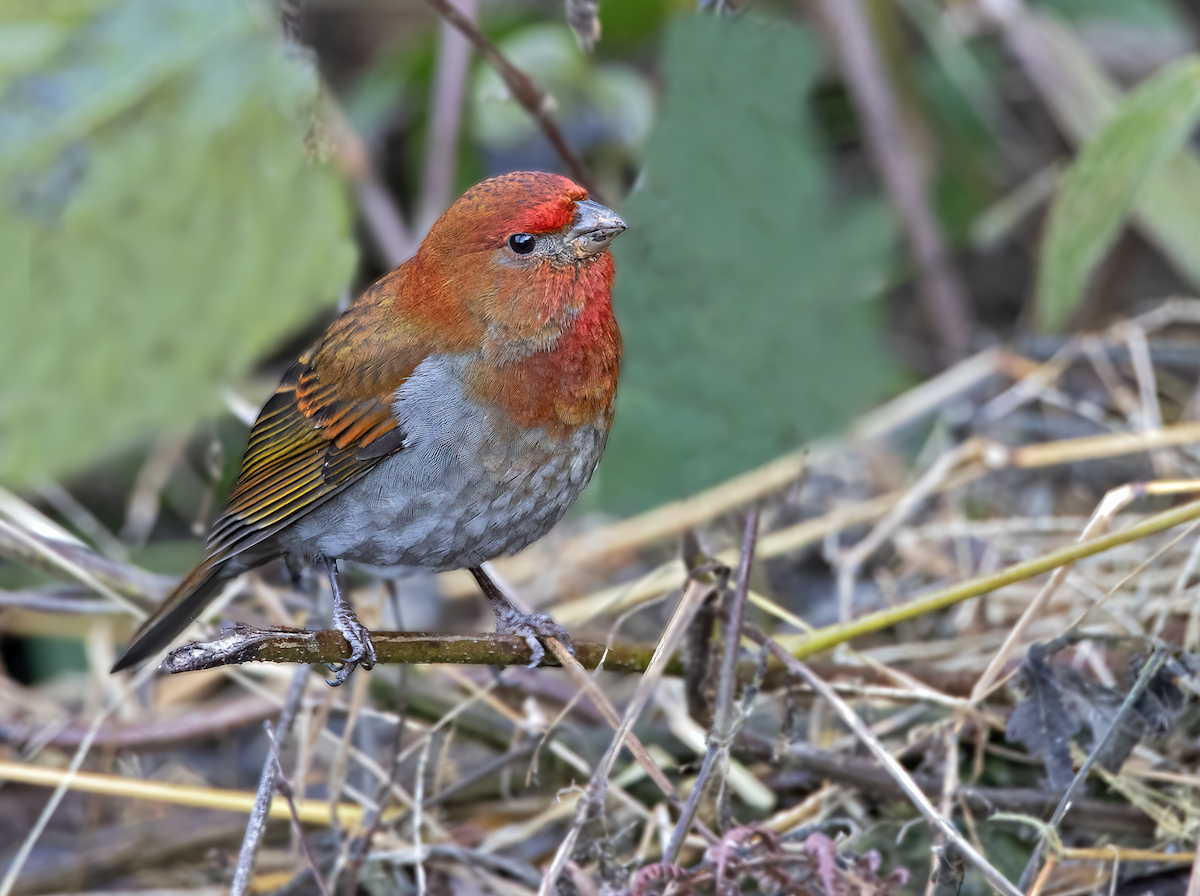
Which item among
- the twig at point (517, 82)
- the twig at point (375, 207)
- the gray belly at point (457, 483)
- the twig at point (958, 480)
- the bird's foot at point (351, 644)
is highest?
the twig at point (517, 82)

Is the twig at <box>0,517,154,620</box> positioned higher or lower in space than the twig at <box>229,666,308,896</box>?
higher

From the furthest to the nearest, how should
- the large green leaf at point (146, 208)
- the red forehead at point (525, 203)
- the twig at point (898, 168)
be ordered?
the twig at point (898, 168), the large green leaf at point (146, 208), the red forehead at point (525, 203)

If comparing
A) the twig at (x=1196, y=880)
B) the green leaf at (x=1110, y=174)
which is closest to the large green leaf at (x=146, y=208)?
the green leaf at (x=1110, y=174)

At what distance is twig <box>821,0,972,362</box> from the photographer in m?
5.25

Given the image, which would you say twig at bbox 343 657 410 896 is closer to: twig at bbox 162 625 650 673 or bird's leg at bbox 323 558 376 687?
bird's leg at bbox 323 558 376 687

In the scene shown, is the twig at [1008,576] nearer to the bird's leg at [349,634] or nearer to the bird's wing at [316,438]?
the bird's leg at [349,634]

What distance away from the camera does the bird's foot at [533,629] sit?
8.49 ft

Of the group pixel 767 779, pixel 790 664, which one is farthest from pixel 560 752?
pixel 790 664

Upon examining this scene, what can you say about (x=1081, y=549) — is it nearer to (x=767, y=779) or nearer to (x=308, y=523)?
(x=767, y=779)

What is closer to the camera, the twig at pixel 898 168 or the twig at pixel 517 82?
the twig at pixel 517 82

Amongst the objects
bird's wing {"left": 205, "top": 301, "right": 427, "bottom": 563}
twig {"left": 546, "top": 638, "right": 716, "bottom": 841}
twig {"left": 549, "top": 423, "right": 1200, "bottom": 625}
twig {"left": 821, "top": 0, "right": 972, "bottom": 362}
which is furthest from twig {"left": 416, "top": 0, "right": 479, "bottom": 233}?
twig {"left": 546, "top": 638, "right": 716, "bottom": 841}

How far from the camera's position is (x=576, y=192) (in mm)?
2693

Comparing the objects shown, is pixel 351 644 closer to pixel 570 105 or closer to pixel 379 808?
pixel 379 808

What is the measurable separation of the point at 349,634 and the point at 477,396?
57 centimetres
